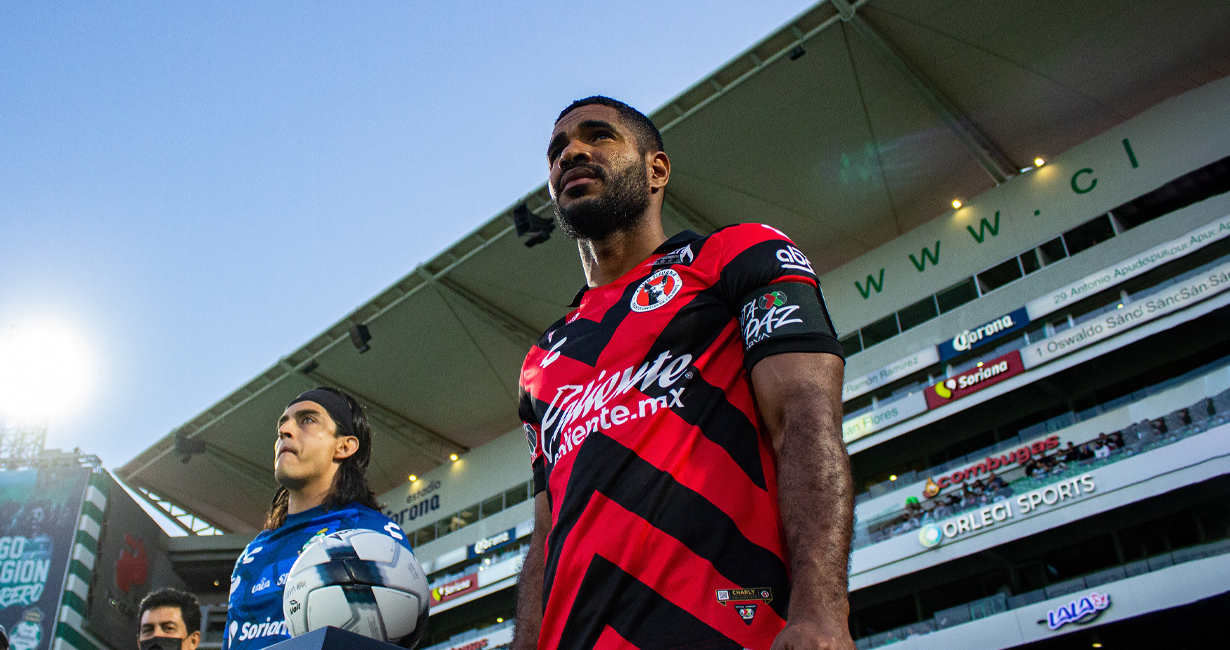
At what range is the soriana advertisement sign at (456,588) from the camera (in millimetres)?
28625

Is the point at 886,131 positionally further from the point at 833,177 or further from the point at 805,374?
the point at 805,374

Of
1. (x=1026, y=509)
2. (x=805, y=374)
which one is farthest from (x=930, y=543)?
(x=805, y=374)

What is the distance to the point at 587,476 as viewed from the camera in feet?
4.97

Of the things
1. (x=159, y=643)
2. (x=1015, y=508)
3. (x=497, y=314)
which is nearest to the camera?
(x=159, y=643)

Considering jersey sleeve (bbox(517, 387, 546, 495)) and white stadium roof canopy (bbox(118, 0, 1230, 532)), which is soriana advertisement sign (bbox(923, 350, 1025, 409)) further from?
jersey sleeve (bbox(517, 387, 546, 495))

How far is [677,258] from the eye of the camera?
1794mm

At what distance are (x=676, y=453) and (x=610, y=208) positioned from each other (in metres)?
0.66

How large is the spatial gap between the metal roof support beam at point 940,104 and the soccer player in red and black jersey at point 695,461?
58.2ft

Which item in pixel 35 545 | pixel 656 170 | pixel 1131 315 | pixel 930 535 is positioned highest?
pixel 35 545

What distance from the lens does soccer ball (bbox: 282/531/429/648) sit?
1968 mm

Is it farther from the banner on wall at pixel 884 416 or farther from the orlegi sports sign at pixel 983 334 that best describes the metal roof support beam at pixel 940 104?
the banner on wall at pixel 884 416

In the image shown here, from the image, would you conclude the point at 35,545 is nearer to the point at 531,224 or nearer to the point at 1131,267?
the point at 531,224

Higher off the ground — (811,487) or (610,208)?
(610,208)

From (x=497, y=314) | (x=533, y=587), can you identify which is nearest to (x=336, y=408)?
(x=533, y=587)
